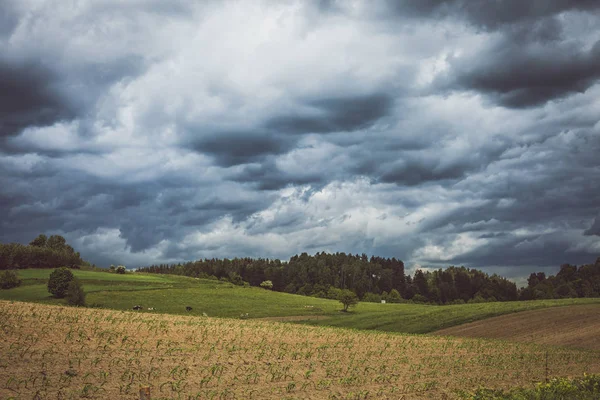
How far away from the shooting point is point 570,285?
142250 mm

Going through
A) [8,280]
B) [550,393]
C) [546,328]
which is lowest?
[546,328]

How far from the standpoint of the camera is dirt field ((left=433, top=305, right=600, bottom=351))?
4622 centimetres

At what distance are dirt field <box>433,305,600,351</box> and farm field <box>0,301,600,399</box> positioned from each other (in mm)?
8756

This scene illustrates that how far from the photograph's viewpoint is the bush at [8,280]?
80312mm

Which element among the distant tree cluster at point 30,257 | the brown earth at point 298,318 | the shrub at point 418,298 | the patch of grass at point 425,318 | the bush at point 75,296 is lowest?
the shrub at point 418,298

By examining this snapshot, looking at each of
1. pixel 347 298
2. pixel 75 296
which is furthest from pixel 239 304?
pixel 75 296

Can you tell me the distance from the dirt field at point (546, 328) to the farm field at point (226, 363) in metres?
8.76

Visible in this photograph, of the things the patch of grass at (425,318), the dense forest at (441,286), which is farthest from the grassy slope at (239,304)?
the dense forest at (441,286)

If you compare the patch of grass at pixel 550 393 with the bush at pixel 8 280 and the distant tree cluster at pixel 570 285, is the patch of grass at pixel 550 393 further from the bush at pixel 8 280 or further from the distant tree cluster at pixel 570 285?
the distant tree cluster at pixel 570 285

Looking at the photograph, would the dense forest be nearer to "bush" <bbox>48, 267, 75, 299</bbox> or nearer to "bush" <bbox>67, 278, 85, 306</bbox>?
"bush" <bbox>48, 267, 75, 299</bbox>

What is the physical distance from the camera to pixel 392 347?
35594 mm

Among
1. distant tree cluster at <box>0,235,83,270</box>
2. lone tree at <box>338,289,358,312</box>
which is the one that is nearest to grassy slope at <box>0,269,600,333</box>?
lone tree at <box>338,289,358,312</box>

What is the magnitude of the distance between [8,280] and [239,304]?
1585 inches

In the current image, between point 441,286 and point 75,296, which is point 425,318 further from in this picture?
point 441,286
